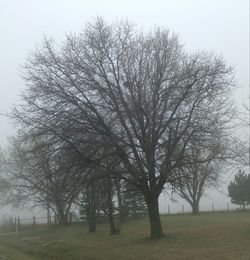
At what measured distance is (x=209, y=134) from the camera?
24.2 metres

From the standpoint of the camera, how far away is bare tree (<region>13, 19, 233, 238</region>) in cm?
2386

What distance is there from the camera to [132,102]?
23.8 meters

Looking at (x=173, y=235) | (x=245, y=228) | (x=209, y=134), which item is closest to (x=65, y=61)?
(x=209, y=134)

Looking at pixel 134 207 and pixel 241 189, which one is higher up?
pixel 241 189

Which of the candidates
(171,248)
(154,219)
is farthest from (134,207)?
(171,248)

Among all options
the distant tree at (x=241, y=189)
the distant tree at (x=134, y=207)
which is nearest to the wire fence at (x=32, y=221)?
the distant tree at (x=241, y=189)

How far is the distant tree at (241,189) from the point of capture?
4947 centimetres

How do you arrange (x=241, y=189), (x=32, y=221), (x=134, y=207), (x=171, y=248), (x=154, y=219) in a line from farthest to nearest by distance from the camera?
(x=32, y=221) → (x=241, y=189) → (x=134, y=207) → (x=154, y=219) → (x=171, y=248)

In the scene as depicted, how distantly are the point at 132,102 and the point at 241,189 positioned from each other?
1150 inches

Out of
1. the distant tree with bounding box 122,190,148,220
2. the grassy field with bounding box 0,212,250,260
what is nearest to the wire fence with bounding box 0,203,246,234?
the distant tree with bounding box 122,190,148,220

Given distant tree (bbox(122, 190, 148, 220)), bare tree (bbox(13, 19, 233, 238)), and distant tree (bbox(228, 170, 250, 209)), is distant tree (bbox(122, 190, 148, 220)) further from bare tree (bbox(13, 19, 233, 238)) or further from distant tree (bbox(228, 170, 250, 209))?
bare tree (bbox(13, 19, 233, 238))

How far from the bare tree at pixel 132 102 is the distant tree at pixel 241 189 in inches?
1027

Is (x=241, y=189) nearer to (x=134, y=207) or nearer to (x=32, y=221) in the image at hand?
(x=134, y=207)

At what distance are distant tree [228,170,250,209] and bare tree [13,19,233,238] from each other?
1027 inches
